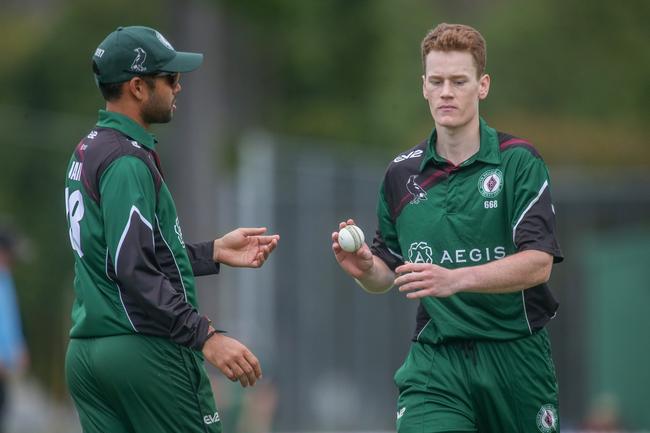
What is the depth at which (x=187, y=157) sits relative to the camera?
25.0m

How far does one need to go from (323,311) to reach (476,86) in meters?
14.5

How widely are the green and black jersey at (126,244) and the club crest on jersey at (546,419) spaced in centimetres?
175

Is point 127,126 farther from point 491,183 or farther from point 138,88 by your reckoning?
point 491,183

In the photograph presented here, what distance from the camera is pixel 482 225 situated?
664 centimetres

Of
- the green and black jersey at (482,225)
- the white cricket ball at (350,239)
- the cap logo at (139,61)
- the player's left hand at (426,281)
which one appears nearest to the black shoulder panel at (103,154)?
the cap logo at (139,61)

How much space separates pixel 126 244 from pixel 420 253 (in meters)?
1.55

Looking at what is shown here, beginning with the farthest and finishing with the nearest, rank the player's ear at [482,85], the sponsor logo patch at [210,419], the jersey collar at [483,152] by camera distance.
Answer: the player's ear at [482,85], the jersey collar at [483,152], the sponsor logo patch at [210,419]

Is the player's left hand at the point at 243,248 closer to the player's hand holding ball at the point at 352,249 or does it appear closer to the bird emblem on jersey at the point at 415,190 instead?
the player's hand holding ball at the point at 352,249

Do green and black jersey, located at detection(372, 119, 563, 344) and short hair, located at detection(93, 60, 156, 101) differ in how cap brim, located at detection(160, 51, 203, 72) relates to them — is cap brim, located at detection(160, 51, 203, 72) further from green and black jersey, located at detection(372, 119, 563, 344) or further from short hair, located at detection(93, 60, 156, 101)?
green and black jersey, located at detection(372, 119, 563, 344)

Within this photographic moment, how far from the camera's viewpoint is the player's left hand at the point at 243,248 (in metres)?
6.98

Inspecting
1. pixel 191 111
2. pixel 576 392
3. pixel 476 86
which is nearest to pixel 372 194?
pixel 576 392

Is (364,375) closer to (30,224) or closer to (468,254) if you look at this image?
(30,224)

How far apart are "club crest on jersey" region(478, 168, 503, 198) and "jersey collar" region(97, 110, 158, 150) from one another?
1.66 metres

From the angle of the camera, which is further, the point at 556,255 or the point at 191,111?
the point at 191,111
